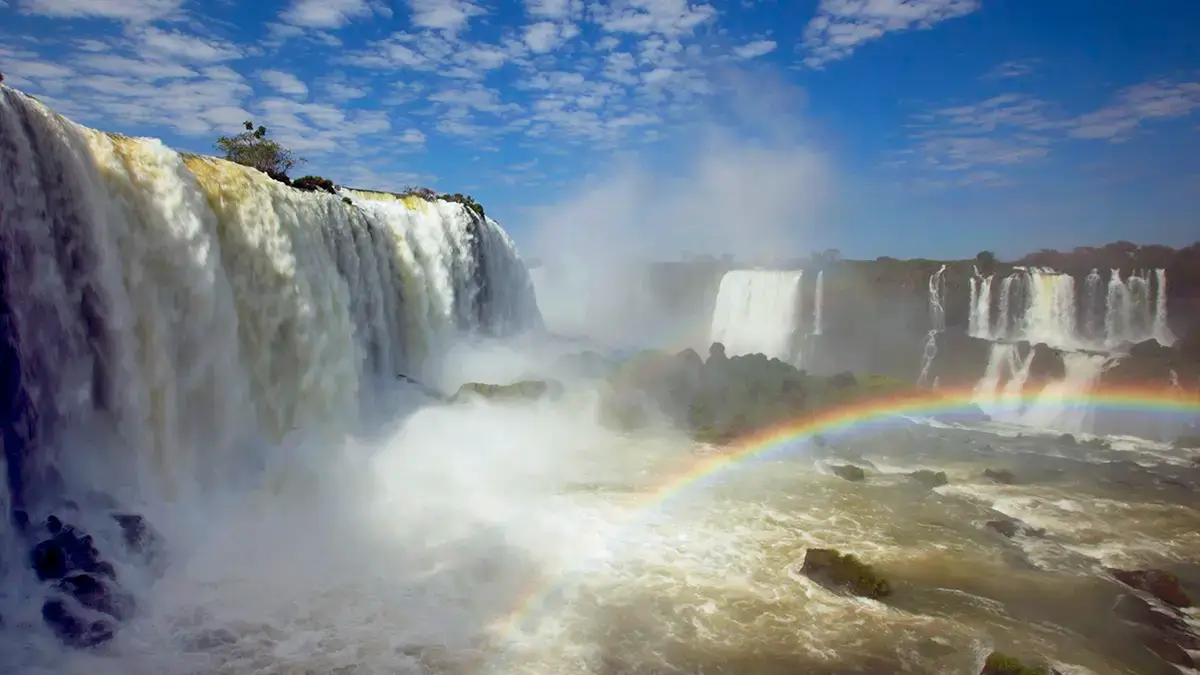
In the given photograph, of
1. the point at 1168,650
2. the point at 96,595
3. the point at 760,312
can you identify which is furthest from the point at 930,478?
the point at 760,312

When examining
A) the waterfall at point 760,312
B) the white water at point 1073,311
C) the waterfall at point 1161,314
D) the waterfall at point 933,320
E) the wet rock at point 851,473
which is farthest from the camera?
the waterfall at point 760,312

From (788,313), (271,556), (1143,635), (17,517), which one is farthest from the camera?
(788,313)

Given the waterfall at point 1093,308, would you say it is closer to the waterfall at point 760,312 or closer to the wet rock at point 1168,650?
the waterfall at point 760,312

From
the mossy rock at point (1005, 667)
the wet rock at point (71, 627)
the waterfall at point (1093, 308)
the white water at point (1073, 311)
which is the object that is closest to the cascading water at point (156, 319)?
the wet rock at point (71, 627)

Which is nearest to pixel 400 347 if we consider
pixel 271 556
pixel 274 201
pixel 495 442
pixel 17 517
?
pixel 495 442

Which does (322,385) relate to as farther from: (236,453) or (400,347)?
(400,347)

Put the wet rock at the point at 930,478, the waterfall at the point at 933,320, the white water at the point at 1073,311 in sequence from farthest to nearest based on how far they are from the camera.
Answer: the waterfall at the point at 933,320 → the white water at the point at 1073,311 → the wet rock at the point at 930,478

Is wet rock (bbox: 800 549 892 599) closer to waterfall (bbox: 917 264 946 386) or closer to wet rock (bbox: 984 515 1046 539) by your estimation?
wet rock (bbox: 984 515 1046 539)
